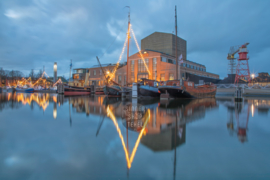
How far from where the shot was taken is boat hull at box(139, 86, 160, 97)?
26.6 metres

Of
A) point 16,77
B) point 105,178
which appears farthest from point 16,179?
point 16,77

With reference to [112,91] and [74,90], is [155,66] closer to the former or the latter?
[112,91]

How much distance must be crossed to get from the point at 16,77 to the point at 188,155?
101648 mm

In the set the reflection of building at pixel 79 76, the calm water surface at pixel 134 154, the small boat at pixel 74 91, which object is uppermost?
the reflection of building at pixel 79 76

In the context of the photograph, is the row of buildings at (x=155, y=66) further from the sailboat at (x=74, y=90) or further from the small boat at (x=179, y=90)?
the small boat at (x=179, y=90)

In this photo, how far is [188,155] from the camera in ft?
12.0

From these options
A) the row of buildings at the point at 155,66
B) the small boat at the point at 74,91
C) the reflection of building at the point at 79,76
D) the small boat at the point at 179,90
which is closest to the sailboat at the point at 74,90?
the small boat at the point at 74,91

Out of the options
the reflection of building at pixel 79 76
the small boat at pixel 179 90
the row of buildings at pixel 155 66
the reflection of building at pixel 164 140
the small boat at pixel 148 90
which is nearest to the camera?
the reflection of building at pixel 164 140

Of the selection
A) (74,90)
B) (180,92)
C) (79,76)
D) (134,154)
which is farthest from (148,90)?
(79,76)

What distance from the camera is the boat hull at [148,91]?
87.4ft

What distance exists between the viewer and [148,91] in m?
26.9

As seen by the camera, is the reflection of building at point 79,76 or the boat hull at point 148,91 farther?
the reflection of building at point 79,76

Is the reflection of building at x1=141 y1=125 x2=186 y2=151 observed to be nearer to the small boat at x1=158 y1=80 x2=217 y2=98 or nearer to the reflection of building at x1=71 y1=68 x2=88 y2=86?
the small boat at x1=158 y1=80 x2=217 y2=98

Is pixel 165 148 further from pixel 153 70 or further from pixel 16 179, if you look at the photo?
pixel 153 70
